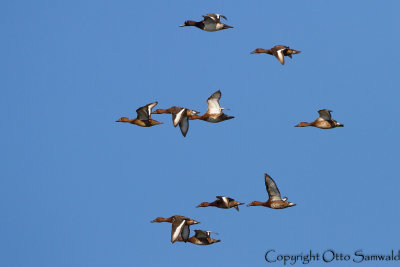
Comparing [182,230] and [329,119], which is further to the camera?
[329,119]

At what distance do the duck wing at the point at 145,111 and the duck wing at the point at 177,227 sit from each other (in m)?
5.10

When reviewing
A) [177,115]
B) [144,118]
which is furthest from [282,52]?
[144,118]

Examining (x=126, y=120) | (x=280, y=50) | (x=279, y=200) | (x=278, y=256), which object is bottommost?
Result: (x=278, y=256)

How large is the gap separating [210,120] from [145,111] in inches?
109

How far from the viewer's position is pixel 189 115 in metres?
32.7

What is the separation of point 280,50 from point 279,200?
238 inches

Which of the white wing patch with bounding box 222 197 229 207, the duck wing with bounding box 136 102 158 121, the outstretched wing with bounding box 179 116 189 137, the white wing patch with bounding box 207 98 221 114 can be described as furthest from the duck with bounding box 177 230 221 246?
the duck wing with bounding box 136 102 158 121

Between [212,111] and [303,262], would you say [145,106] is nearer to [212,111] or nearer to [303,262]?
[212,111]

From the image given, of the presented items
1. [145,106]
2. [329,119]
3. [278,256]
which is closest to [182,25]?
[145,106]

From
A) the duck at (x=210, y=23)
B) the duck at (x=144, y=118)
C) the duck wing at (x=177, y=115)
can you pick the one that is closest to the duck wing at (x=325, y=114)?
the duck at (x=210, y=23)

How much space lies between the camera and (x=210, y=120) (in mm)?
33094

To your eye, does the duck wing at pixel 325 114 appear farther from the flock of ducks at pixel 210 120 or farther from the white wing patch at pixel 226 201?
the white wing patch at pixel 226 201

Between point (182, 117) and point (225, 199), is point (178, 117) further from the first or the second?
point (225, 199)

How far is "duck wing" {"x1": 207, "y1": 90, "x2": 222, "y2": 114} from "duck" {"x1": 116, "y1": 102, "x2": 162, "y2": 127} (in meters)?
2.27
